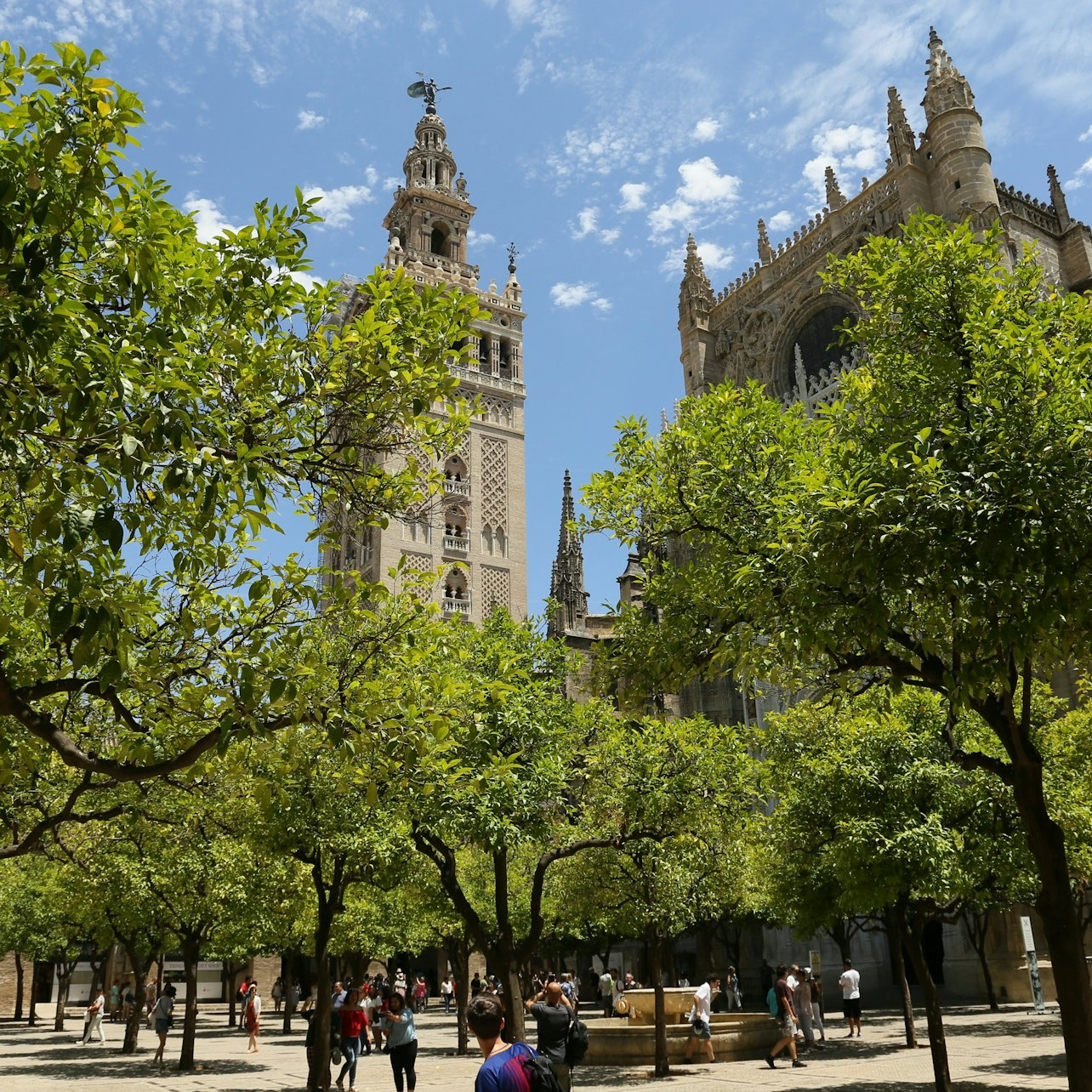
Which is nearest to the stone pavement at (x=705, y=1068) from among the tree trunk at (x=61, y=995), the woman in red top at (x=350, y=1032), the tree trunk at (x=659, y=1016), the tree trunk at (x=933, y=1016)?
the tree trunk at (x=659, y=1016)

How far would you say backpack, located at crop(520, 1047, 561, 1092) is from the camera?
4.86m

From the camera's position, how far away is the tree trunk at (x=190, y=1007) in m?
21.0

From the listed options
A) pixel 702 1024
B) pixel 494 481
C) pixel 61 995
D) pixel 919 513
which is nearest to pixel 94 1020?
pixel 61 995

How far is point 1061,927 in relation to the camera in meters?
8.32

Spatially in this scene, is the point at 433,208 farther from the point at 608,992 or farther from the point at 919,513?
the point at 919,513

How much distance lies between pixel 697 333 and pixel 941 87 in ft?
41.3

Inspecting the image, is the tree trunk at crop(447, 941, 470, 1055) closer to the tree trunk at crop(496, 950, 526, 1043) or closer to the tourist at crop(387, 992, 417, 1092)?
the tourist at crop(387, 992, 417, 1092)

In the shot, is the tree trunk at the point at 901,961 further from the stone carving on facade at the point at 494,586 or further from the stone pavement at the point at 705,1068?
the stone carving on facade at the point at 494,586

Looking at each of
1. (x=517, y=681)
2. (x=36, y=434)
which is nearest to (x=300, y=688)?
(x=36, y=434)

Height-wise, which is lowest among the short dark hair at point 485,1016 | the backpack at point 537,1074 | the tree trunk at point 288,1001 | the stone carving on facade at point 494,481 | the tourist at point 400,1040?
the tree trunk at point 288,1001

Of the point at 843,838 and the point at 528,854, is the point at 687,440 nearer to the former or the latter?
the point at 843,838

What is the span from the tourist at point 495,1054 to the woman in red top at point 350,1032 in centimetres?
1280

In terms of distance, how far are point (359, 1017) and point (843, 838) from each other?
8.77 meters

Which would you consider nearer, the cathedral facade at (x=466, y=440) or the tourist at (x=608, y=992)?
the tourist at (x=608, y=992)
